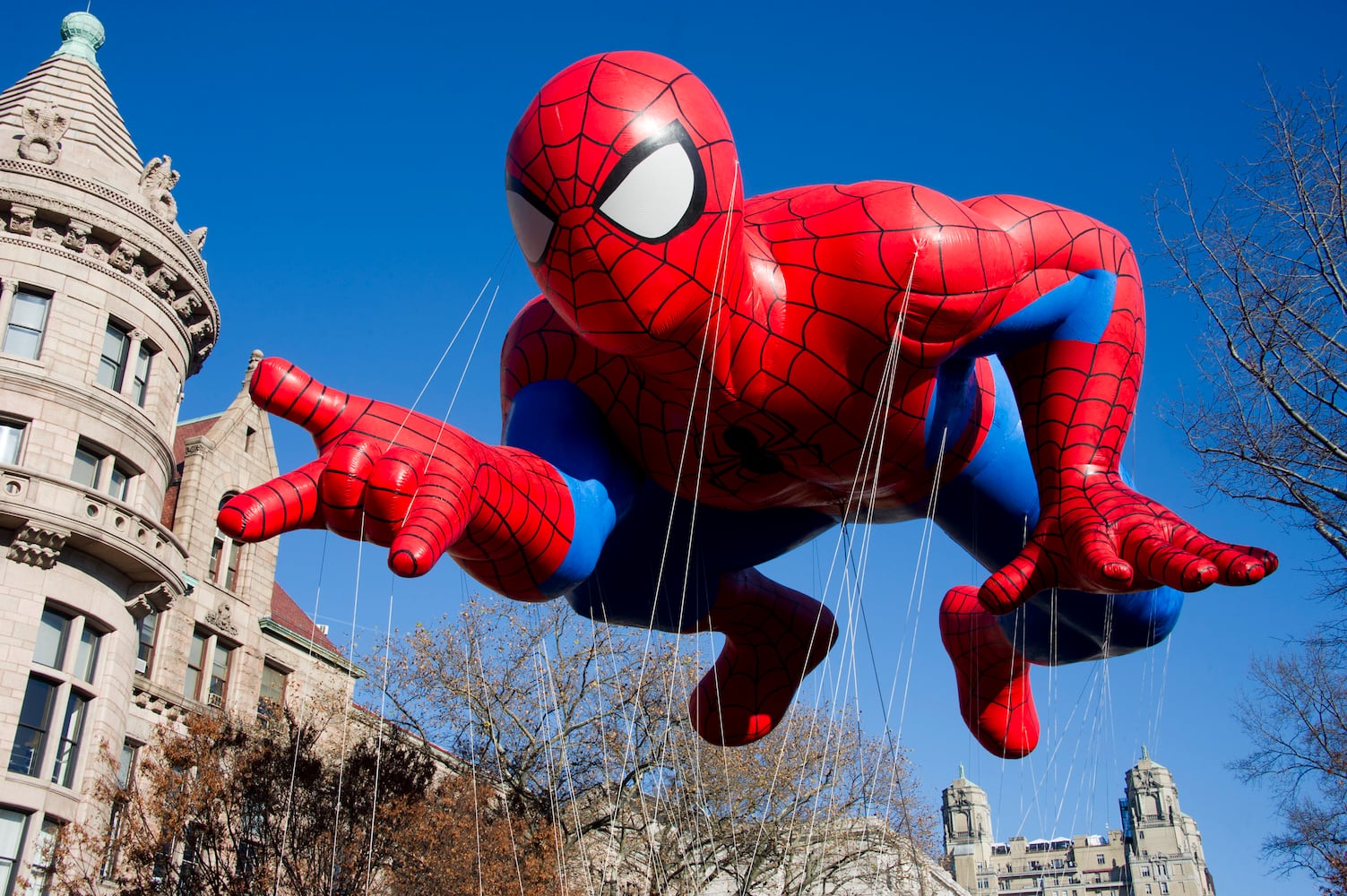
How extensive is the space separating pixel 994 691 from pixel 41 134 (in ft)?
54.9

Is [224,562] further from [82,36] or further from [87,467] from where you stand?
[82,36]

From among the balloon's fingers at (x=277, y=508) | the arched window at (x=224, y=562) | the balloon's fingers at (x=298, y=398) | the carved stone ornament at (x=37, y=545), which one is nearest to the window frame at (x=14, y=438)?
the carved stone ornament at (x=37, y=545)

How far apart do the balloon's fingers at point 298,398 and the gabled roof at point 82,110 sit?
611 inches

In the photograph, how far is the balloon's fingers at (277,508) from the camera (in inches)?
166

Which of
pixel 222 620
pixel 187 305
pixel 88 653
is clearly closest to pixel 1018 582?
pixel 88 653

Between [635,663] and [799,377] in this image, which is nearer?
[799,377]

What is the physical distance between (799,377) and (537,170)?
56.9 inches

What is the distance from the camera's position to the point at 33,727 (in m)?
15.7

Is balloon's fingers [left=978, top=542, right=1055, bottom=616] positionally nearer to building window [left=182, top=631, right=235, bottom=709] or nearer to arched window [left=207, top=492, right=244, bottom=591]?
building window [left=182, top=631, right=235, bottom=709]

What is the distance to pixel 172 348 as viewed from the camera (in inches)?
754

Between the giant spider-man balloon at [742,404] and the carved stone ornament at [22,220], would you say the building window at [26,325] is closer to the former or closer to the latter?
the carved stone ornament at [22,220]

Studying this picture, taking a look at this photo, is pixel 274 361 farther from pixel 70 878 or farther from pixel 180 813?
pixel 70 878

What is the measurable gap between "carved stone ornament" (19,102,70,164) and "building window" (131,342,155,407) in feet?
9.82

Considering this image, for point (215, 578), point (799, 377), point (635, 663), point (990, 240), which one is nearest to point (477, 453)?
point (799, 377)
